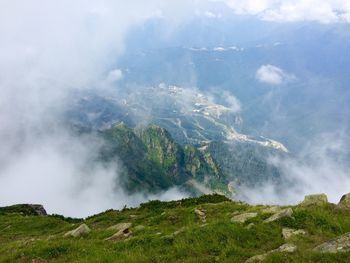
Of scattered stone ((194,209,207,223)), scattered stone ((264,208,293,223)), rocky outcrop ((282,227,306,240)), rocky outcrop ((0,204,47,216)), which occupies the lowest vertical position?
rocky outcrop ((282,227,306,240))

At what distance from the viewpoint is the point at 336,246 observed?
15.6 meters

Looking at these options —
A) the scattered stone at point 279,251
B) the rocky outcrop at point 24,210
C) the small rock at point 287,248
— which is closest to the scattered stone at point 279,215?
the small rock at point 287,248

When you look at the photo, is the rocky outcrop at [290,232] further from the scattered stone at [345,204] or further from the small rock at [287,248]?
the scattered stone at [345,204]

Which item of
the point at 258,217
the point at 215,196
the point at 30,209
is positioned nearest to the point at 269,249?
the point at 258,217

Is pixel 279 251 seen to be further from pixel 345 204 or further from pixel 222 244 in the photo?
pixel 345 204

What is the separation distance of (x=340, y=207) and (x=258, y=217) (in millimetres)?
4528

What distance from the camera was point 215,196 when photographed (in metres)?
43.7

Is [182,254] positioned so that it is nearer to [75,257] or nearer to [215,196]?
[75,257]

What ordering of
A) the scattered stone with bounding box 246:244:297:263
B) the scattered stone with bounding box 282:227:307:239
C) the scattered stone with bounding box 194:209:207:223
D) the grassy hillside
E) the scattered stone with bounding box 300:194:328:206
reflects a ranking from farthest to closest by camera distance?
the scattered stone with bounding box 194:209:207:223 → the scattered stone with bounding box 300:194:328:206 → the scattered stone with bounding box 282:227:307:239 → the grassy hillside → the scattered stone with bounding box 246:244:297:263

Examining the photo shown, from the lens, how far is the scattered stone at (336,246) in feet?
50.0

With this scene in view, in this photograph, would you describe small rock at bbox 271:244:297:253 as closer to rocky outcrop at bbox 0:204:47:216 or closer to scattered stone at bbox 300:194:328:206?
scattered stone at bbox 300:194:328:206

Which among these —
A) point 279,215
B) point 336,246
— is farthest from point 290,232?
point 336,246

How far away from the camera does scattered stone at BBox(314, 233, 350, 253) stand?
15.2m

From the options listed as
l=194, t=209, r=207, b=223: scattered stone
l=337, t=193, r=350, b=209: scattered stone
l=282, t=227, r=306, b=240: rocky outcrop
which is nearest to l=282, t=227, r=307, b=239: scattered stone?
l=282, t=227, r=306, b=240: rocky outcrop
